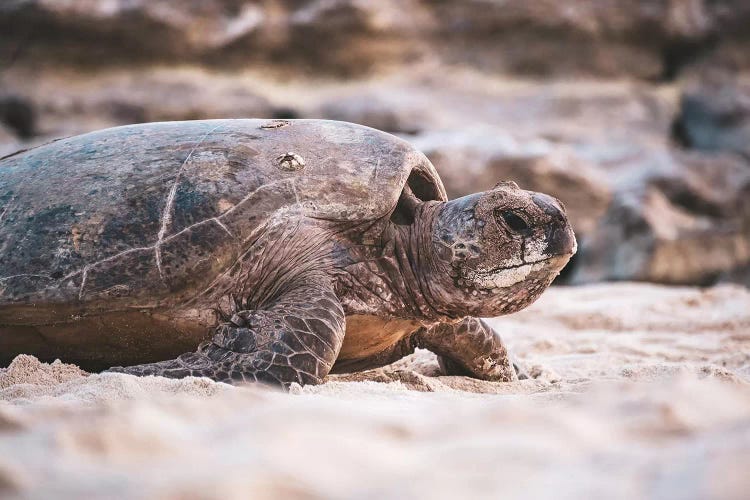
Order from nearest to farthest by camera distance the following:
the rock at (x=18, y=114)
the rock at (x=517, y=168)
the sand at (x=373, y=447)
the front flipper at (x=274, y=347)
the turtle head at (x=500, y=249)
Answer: the sand at (x=373, y=447) < the front flipper at (x=274, y=347) < the turtle head at (x=500, y=249) < the rock at (x=517, y=168) < the rock at (x=18, y=114)

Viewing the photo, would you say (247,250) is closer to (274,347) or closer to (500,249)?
(274,347)

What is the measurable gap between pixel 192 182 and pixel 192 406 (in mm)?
1373

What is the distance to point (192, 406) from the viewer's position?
1615 mm

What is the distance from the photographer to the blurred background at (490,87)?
27.8 feet

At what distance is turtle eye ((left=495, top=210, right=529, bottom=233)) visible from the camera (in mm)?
2865

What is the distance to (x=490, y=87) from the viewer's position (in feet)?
34.6

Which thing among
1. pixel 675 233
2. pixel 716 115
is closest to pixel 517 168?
pixel 675 233

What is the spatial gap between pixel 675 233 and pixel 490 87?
135 inches

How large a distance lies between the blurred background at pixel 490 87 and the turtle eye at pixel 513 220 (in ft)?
17.4

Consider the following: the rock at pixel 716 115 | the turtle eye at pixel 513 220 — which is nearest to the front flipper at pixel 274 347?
the turtle eye at pixel 513 220

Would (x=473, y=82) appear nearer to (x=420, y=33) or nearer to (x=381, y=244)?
(x=420, y=33)

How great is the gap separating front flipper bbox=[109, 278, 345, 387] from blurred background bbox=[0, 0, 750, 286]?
5.66m

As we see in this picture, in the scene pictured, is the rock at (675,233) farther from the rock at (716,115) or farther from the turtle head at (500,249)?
the turtle head at (500,249)

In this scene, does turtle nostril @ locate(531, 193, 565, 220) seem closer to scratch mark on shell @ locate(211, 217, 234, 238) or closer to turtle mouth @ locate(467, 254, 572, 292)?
turtle mouth @ locate(467, 254, 572, 292)
